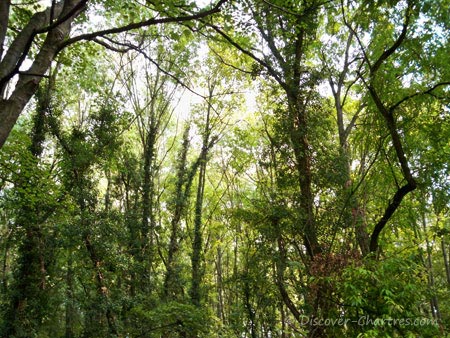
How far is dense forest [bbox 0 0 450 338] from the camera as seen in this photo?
11.7ft

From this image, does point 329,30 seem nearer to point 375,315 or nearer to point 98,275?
point 375,315

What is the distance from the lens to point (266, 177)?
25.4 ft

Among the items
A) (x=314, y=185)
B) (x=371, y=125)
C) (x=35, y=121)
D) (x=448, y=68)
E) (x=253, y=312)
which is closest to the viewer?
(x=371, y=125)

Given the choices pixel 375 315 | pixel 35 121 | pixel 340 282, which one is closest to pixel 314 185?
pixel 340 282

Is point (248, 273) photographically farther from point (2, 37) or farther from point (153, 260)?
point (2, 37)

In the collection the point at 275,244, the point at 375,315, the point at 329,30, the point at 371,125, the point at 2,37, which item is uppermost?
the point at 329,30

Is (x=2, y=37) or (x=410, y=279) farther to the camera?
(x=410, y=279)

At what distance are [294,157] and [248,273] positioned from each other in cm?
250

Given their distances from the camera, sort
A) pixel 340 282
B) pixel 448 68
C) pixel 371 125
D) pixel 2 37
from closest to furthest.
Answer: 1. pixel 2 37
2. pixel 340 282
3. pixel 371 125
4. pixel 448 68

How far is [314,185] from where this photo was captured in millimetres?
6281

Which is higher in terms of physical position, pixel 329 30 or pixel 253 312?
pixel 329 30

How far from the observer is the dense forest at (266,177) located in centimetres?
355

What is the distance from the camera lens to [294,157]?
653 centimetres

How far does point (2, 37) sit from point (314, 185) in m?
5.13
